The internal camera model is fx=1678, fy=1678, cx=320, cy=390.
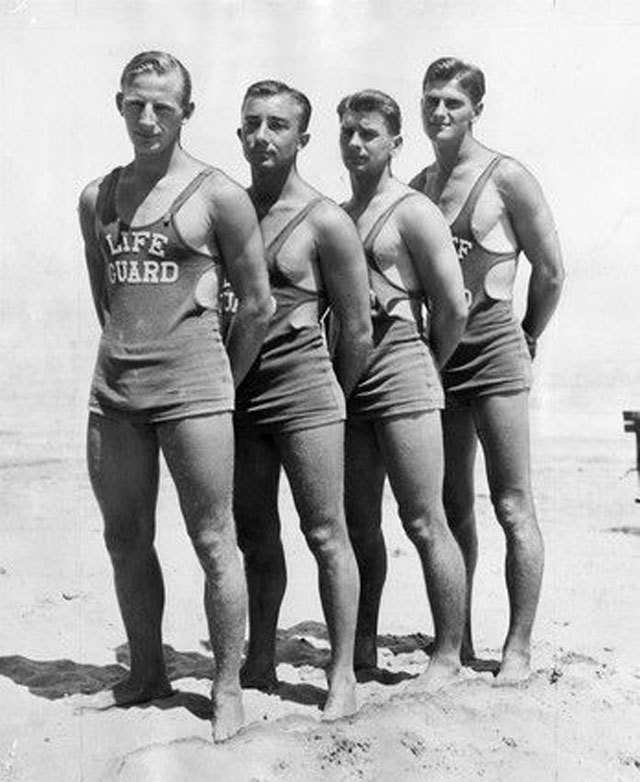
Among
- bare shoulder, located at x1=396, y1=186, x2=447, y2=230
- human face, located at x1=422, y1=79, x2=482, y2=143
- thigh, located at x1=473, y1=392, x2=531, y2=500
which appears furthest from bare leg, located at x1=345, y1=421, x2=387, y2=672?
human face, located at x1=422, y1=79, x2=482, y2=143

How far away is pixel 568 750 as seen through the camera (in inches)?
257

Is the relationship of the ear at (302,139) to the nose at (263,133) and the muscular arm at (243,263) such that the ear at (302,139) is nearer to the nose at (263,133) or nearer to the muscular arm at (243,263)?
the nose at (263,133)

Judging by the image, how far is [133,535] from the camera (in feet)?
21.2

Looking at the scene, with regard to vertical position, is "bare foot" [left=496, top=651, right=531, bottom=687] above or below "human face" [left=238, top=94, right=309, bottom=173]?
below

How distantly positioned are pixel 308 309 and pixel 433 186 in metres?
1.22

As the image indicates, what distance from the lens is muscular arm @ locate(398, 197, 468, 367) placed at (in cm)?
675

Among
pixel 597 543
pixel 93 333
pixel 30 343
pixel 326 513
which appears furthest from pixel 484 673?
pixel 93 333

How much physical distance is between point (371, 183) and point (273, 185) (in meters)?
0.54

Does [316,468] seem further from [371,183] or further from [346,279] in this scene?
[371,183]

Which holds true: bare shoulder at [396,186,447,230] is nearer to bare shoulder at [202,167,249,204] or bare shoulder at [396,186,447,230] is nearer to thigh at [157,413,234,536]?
bare shoulder at [202,167,249,204]

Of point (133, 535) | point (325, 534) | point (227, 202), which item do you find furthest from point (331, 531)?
point (227, 202)

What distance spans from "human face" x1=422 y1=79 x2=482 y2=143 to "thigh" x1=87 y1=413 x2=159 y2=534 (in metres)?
1.94

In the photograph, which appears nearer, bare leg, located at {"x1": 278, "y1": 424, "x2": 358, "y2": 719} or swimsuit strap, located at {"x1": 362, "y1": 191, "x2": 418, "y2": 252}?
bare leg, located at {"x1": 278, "y1": 424, "x2": 358, "y2": 719}

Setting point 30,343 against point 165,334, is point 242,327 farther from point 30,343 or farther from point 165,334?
point 30,343
